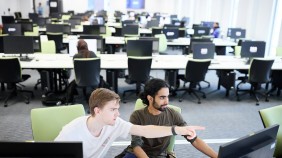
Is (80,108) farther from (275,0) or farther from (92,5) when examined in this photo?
(92,5)

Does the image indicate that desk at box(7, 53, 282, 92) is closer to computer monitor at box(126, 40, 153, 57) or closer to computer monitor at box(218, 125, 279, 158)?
computer monitor at box(126, 40, 153, 57)

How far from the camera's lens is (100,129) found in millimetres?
1800

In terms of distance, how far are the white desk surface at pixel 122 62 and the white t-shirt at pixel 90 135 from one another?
3204 millimetres

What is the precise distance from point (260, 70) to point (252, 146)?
423 centimetres

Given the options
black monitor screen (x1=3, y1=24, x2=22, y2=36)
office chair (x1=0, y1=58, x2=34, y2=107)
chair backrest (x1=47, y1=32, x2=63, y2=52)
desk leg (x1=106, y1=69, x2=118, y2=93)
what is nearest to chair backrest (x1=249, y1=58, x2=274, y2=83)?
desk leg (x1=106, y1=69, x2=118, y2=93)

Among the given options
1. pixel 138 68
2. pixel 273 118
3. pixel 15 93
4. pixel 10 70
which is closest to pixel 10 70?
pixel 10 70

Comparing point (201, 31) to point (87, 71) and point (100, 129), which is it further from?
point (100, 129)

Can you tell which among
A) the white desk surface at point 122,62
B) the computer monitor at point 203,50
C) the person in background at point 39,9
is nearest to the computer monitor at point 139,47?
the white desk surface at point 122,62

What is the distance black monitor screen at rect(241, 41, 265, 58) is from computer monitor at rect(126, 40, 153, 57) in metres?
1.85

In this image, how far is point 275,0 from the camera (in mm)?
7965

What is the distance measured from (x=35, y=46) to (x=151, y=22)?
627cm

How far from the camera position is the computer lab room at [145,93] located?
1726mm

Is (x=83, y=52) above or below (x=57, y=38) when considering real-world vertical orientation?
above

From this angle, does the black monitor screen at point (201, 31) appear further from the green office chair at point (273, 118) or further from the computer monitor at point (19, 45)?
the green office chair at point (273, 118)
